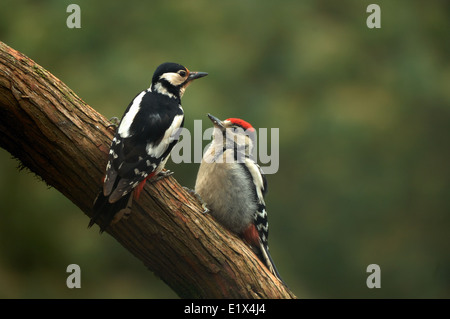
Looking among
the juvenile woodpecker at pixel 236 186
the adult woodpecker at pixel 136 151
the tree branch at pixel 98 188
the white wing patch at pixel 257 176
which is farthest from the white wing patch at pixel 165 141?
the white wing patch at pixel 257 176

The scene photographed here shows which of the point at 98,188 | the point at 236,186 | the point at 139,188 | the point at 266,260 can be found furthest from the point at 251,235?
the point at 98,188

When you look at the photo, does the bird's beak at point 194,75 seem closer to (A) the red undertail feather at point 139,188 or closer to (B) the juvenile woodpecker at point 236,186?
(B) the juvenile woodpecker at point 236,186

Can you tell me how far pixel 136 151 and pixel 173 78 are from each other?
0.47 m

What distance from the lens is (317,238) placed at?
6.30 m

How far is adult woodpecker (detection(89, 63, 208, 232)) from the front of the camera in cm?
185

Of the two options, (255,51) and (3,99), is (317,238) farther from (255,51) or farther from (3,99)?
(3,99)

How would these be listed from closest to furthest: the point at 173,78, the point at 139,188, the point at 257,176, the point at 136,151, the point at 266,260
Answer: the point at 136,151 < the point at 139,188 < the point at 173,78 < the point at 266,260 < the point at 257,176

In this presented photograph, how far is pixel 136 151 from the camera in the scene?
6.19ft

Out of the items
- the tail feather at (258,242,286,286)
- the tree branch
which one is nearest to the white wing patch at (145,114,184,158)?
the tree branch

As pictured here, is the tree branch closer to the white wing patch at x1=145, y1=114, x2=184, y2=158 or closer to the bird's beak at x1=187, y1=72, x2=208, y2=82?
the white wing patch at x1=145, y1=114, x2=184, y2=158

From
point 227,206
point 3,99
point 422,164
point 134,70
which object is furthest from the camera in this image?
point 422,164

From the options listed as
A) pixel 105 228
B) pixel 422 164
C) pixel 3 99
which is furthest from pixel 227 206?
pixel 422 164

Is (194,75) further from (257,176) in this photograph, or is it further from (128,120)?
(257,176)

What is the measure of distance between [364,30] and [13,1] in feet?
16.0
